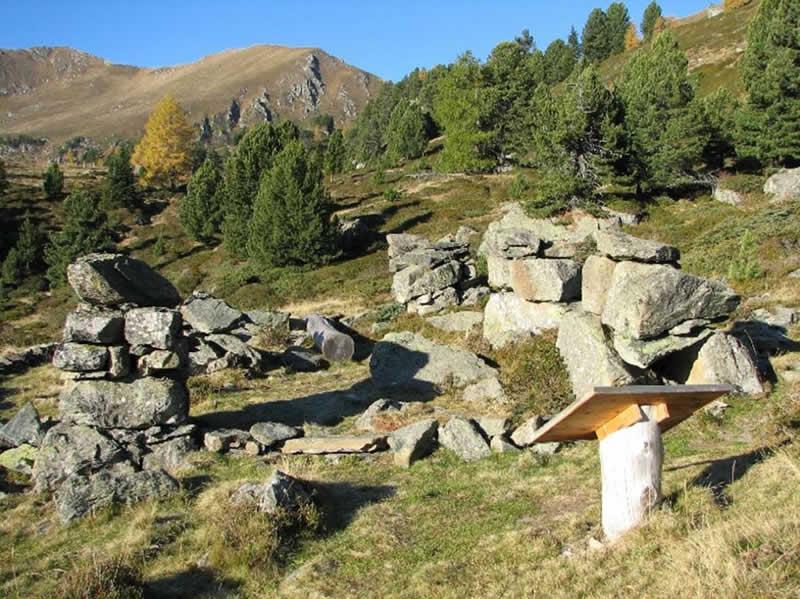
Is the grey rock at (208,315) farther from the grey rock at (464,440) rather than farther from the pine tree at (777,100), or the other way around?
the pine tree at (777,100)

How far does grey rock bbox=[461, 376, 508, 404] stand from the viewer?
14312 mm

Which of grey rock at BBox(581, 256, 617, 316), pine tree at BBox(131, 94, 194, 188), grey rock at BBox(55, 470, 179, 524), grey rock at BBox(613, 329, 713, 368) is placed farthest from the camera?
pine tree at BBox(131, 94, 194, 188)

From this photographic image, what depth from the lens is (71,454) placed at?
11.4m

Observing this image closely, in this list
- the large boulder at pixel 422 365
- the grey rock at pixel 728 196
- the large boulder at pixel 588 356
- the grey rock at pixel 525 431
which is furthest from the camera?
the grey rock at pixel 728 196

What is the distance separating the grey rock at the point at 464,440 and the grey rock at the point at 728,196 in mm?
31238

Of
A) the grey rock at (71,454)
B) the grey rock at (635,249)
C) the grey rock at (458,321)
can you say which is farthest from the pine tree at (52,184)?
the grey rock at (635,249)

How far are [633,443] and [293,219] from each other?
35.9 metres

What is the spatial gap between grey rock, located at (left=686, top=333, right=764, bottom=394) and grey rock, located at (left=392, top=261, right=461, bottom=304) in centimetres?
1136

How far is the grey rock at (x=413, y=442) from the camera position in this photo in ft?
36.5

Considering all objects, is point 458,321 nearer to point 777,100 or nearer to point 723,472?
point 723,472

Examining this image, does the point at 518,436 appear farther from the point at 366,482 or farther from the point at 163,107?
the point at 163,107

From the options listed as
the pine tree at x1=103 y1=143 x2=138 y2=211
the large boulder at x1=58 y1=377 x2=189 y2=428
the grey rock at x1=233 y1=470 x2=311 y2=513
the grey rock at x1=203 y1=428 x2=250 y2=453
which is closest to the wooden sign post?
the grey rock at x1=233 y1=470 x2=311 y2=513

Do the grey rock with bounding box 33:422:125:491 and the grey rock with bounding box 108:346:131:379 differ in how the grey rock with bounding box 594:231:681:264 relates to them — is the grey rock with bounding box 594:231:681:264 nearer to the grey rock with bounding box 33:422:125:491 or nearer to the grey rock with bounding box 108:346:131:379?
the grey rock with bounding box 108:346:131:379

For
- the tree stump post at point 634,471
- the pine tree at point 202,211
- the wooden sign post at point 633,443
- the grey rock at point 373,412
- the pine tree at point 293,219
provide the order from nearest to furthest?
1. the wooden sign post at point 633,443
2. the tree stump post at point 634,471
3. the grey rock at point 373,412
4. the pine tree at point 293,219
5. the pine tree at point 202,211
